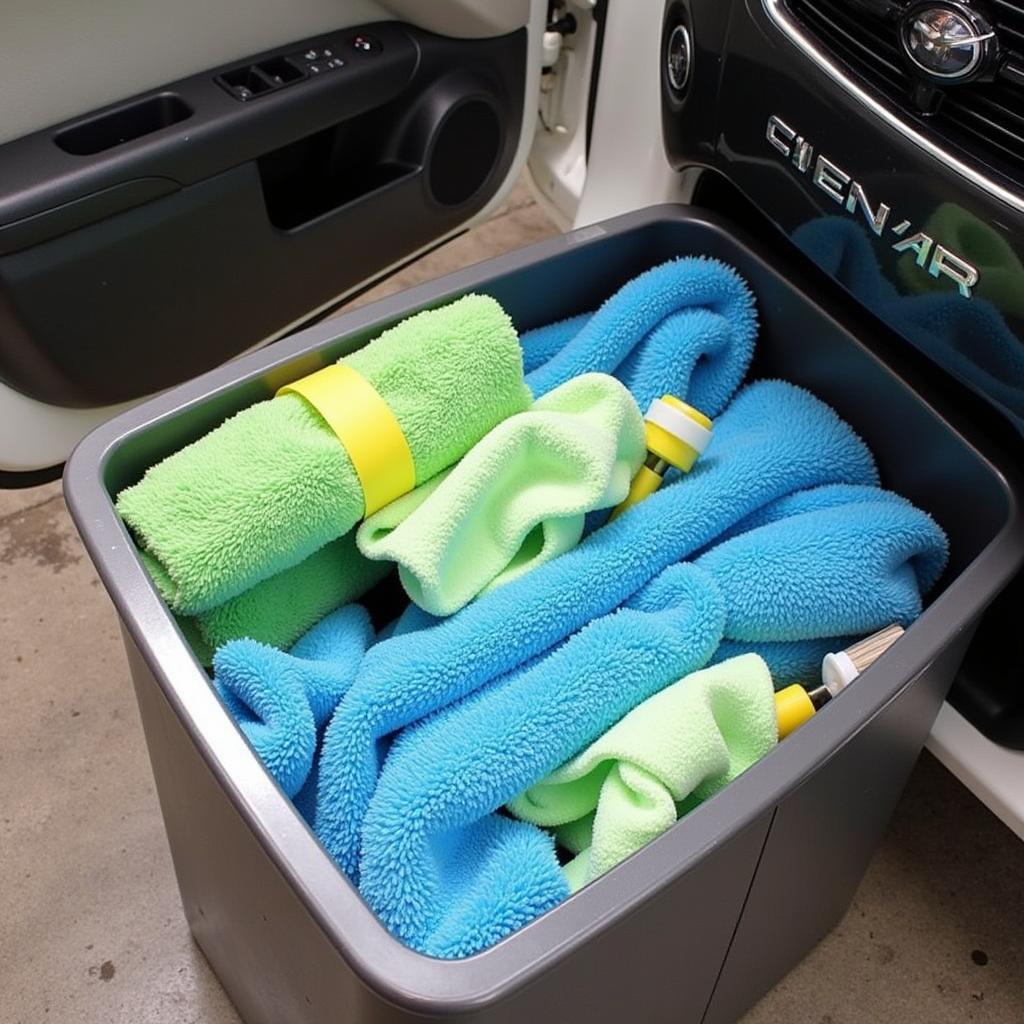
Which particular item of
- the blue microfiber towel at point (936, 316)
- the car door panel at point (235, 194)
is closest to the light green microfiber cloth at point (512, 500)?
the blue microfiber towel at point (936, 316)

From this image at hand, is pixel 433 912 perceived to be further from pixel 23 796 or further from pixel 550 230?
pixel 550 230

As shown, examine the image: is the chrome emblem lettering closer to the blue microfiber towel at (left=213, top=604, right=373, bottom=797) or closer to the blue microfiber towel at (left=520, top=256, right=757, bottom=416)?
the blue microfiber towel at (left=520, top=256, right=757, bottom=416)

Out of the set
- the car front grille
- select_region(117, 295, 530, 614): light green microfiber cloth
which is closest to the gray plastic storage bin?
select_region(117, 295, 530, 614): light green microfiber cloth

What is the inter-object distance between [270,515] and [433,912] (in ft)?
0.59

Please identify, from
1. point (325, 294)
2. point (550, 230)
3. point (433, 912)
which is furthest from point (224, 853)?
point (550, 230)

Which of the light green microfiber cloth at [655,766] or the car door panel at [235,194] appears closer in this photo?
the light green microfiber cloth at [655,766]

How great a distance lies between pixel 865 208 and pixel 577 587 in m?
0.22

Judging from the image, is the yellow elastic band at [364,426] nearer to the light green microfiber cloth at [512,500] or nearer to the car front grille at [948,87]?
the light green microfiber cloth at [512,500]

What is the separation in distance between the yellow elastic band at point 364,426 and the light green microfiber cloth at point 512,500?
2 centimetres

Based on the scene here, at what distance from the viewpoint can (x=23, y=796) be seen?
77 centimetres

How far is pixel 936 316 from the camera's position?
51 centimetres

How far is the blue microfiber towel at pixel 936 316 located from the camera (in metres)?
0.48

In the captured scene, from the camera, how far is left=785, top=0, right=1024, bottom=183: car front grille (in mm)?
440

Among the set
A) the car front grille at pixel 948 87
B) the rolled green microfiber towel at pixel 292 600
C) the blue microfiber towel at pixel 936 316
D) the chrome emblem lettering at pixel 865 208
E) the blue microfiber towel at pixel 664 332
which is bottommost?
the rolled green microfiber towel at pixel 292 600
